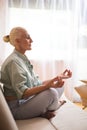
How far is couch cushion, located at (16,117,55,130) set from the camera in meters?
1.44

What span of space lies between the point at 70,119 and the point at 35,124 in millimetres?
266

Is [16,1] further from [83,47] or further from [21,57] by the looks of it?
[21,57]

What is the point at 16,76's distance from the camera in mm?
1570

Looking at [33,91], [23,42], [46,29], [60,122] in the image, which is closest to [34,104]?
[33,91]

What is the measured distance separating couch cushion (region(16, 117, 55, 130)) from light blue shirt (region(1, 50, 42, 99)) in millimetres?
180

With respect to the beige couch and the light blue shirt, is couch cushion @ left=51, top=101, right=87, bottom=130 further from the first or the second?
the light blue shirt

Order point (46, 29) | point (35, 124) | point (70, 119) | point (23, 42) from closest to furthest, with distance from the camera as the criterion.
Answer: point (35, 124)
point (70, 119)
point (23, 42)
point (46, 29)

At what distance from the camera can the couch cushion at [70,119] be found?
1.47 m

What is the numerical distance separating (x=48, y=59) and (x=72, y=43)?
1.36 ft

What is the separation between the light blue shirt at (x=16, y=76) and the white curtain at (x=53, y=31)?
1.34m

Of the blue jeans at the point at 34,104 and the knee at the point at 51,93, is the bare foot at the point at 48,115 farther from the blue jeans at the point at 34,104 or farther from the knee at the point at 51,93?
the knee at the point at 51,93

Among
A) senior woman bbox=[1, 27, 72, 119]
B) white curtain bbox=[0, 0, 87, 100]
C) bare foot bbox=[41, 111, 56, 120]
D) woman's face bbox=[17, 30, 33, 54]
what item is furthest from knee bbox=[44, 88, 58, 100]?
white curtain bbox=[0, 0, 87, 100]

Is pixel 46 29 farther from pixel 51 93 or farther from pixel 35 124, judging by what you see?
pixel 35 124

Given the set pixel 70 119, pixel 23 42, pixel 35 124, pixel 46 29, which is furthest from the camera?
pixel 46 29
